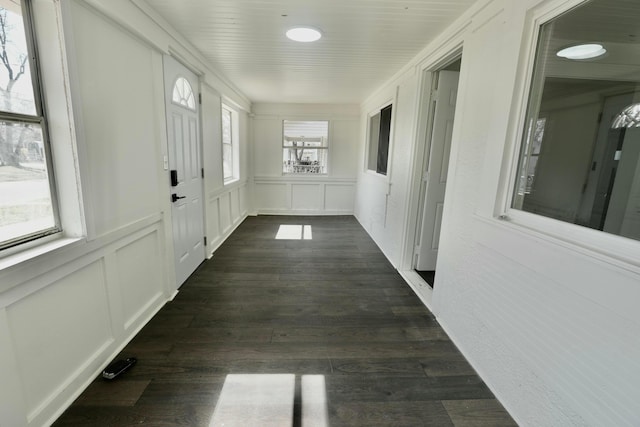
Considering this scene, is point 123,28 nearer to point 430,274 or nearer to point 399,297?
point 399,297

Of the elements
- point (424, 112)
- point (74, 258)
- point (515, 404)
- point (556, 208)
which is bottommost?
point (515, 404)

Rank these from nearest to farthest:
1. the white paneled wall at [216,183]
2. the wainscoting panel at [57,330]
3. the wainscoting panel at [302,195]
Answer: the wainscoting panel at [57,330] < the white paneled wall at [216,183] < the wainscoting panel at [302,195]

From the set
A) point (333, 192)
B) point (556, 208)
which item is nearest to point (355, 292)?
point (556, 208)

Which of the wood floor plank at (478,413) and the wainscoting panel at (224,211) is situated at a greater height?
the wainscoting panel at (224,211)

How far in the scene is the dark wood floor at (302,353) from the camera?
4.94 feet

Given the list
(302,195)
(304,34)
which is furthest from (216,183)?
(302,195)

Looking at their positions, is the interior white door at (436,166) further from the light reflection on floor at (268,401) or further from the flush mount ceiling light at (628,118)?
the light reflection on floor at (268,401)

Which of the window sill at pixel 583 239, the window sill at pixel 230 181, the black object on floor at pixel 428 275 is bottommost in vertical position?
the black object on floor at pixel 428 275

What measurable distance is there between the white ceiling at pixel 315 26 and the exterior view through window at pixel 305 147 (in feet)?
7.00

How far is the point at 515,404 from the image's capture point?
4.93ft

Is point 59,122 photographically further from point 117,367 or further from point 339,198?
point 339,198

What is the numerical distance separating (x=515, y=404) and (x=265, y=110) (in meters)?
6.00

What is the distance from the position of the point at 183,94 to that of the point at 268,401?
2.84 metres

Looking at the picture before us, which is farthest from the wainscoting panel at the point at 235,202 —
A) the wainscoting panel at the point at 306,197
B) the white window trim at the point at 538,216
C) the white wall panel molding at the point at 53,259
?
the white window trim at the point at 538,216
